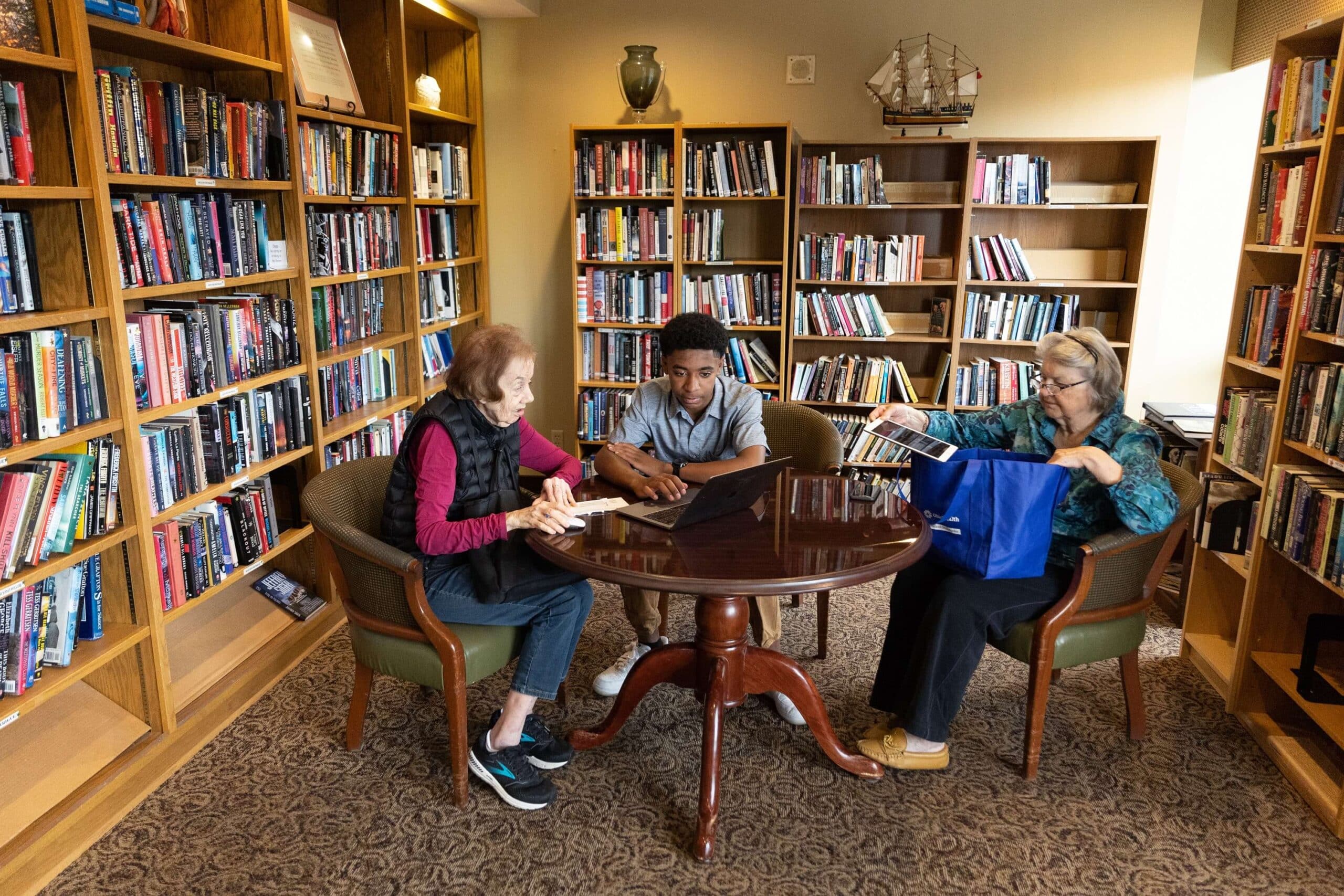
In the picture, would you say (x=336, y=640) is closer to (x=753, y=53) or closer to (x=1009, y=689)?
(x=1009, y=689)

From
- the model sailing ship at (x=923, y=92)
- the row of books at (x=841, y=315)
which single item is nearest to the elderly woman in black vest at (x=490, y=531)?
the row of books at (x=841, y=315)

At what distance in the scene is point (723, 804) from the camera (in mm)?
2324

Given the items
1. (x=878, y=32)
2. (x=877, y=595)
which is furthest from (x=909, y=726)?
(x=878, y=32)

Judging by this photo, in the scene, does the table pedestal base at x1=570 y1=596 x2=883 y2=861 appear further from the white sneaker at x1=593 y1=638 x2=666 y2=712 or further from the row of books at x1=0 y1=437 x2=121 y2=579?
the row of books at x1=0 y1=437 x2=121 y2=579

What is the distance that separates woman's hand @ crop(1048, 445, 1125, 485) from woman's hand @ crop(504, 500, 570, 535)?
1.18 metres

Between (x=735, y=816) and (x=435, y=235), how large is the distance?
9.94 feet

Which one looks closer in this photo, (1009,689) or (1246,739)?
(1246,739)

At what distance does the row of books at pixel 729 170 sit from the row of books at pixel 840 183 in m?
0.14

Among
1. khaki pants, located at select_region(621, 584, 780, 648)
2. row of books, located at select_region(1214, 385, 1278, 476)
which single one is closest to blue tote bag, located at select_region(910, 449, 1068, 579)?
khaki pants, located at select_region(621, 584, 780, 648)

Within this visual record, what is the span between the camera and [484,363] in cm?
222

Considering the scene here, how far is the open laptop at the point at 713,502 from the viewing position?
207cm

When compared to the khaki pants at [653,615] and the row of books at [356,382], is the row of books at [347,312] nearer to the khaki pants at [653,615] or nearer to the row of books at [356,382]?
the row of books at [356,382]

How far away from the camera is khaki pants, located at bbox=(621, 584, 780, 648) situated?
2863mm

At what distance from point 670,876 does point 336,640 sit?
1.68 metres
